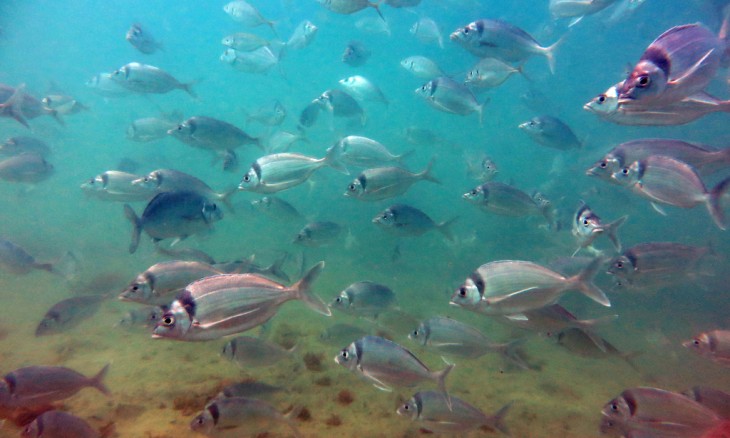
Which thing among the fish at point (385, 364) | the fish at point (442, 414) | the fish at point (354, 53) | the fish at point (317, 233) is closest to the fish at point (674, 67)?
the fish at point (385, 364)

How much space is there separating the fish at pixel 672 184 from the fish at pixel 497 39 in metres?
3.10

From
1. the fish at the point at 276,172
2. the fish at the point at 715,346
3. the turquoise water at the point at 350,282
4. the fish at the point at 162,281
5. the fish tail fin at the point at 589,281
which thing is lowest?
the turquoise water at the point at 350,282

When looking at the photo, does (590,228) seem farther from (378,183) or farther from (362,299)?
(362,299)

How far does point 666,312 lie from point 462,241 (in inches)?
333

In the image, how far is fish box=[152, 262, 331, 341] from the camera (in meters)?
2.59

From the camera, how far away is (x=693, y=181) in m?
3.84

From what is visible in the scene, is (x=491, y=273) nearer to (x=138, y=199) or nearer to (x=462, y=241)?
(x=138, y=199)

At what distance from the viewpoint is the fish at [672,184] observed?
12.5ft

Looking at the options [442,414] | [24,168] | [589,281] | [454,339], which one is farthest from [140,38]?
[589,281]

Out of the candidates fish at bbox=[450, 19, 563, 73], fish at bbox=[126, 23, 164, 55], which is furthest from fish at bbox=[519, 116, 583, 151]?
fish at bbox=[126, 23, 164, 55]

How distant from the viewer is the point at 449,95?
22.3 feet

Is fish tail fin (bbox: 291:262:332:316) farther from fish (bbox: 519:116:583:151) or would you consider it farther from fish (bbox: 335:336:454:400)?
fish (bbox: 519:116:583:151)

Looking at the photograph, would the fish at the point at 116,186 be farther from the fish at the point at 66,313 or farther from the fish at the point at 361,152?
the fish at the point at 361,152

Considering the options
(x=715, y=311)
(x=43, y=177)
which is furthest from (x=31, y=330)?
(x=715, y=311)
